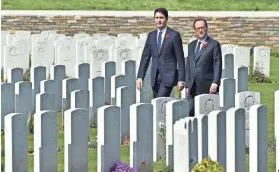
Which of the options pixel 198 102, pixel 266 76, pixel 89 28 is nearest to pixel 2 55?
pixel 266 76

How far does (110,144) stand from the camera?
475 inches

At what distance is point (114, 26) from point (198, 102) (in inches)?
623

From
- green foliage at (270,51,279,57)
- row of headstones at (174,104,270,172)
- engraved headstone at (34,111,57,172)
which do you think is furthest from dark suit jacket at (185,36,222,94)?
green foliage at (270,51,279,57)

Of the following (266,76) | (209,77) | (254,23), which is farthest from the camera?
(254,23)

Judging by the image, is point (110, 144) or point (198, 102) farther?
point (198, 102)

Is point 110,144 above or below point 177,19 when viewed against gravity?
below

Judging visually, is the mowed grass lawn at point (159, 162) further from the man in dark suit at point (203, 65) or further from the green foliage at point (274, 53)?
the green foliage at point (274, 53)

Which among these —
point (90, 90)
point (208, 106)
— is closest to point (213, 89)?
point (208, 106)

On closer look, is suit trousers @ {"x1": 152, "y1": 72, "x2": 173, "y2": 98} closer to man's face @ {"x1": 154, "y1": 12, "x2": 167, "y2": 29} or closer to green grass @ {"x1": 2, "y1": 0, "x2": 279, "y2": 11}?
man's face @ {"x1": 154, "y1": 12, "x2": 167, "y2": 29}

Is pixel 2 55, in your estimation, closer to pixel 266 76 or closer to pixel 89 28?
pixel 266 76

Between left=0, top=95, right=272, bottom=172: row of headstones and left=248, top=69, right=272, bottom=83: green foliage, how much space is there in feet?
28.7

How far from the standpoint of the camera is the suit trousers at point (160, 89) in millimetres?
14586

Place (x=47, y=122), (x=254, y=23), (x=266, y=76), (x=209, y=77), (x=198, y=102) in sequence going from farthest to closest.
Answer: (x=254, y=23), (x=266, y=76), (x=209, y=77), (x=198, y=102), (x=47, y=122)

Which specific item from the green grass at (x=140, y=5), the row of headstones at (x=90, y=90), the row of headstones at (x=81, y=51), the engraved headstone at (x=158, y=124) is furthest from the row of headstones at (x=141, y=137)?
the green grass at (x=140, y=5)
